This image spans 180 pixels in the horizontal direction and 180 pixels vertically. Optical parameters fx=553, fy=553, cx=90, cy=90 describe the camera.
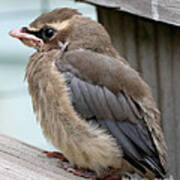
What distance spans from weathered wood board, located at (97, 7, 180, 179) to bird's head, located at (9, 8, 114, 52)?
0.24 metres

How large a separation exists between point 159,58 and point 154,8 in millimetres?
439

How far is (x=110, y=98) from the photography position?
314 cm

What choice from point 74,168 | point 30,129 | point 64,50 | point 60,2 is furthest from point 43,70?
point 60,2

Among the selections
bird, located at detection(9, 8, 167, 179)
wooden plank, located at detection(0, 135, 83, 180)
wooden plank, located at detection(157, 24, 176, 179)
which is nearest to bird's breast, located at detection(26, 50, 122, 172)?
bird, located at detection(9, 8, 167, 179)

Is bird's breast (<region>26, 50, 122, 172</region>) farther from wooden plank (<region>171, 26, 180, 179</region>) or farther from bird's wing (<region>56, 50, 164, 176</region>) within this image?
wooden plank (<region>171, 26, 180, 179</region>)

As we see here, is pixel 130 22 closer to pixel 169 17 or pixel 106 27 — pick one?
pixel 106 27

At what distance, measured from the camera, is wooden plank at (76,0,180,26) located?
3016 mm

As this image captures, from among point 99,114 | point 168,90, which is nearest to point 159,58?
point 168,90

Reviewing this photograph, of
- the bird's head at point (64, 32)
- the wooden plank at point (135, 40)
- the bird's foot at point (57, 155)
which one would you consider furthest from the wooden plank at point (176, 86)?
the bird's foot at point (57, 155)

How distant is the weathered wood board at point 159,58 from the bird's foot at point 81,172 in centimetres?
55

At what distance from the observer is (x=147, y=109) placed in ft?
10.5

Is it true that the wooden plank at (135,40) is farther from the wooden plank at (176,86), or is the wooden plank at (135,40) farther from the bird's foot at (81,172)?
the bird's foot at (81,172)

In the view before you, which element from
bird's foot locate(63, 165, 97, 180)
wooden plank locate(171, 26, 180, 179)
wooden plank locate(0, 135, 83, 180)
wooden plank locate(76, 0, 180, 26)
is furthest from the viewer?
wooden plank locate(171, 26, 180, 179)

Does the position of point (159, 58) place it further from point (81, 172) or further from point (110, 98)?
point (81, 172)
